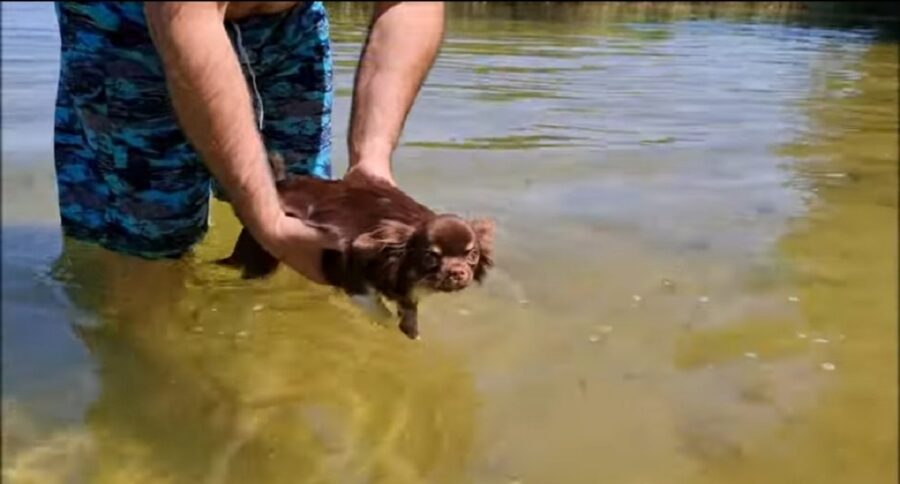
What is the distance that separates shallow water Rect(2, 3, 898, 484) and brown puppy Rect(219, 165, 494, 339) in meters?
0.48

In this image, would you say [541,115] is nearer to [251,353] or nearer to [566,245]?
[566,245]

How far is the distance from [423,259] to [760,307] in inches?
61.3

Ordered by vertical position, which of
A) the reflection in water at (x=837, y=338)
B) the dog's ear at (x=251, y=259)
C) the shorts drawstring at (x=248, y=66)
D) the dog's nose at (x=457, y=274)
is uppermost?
the shorts drawstring at (x=248, y=66)

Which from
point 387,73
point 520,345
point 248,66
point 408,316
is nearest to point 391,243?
point 387,73

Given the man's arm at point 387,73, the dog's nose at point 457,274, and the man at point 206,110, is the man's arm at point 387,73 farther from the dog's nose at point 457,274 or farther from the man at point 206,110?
the dog's nose at point 457,274

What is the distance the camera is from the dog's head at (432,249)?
2.08m

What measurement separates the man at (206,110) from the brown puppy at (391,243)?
2.1 inches

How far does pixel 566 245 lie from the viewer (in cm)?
406

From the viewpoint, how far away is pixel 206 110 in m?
1.94

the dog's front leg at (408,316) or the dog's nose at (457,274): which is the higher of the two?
the dog's nose at (457,274)

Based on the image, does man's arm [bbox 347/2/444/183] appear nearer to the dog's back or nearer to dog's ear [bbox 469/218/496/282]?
the dog's back

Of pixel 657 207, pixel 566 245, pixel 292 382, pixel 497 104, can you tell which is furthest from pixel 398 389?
pixel 497 104

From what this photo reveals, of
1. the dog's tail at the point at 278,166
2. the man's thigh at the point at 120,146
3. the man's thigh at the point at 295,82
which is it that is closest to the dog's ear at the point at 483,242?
the dog's tail at the point at 278,166

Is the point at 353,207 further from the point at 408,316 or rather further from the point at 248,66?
the point at 248,66
